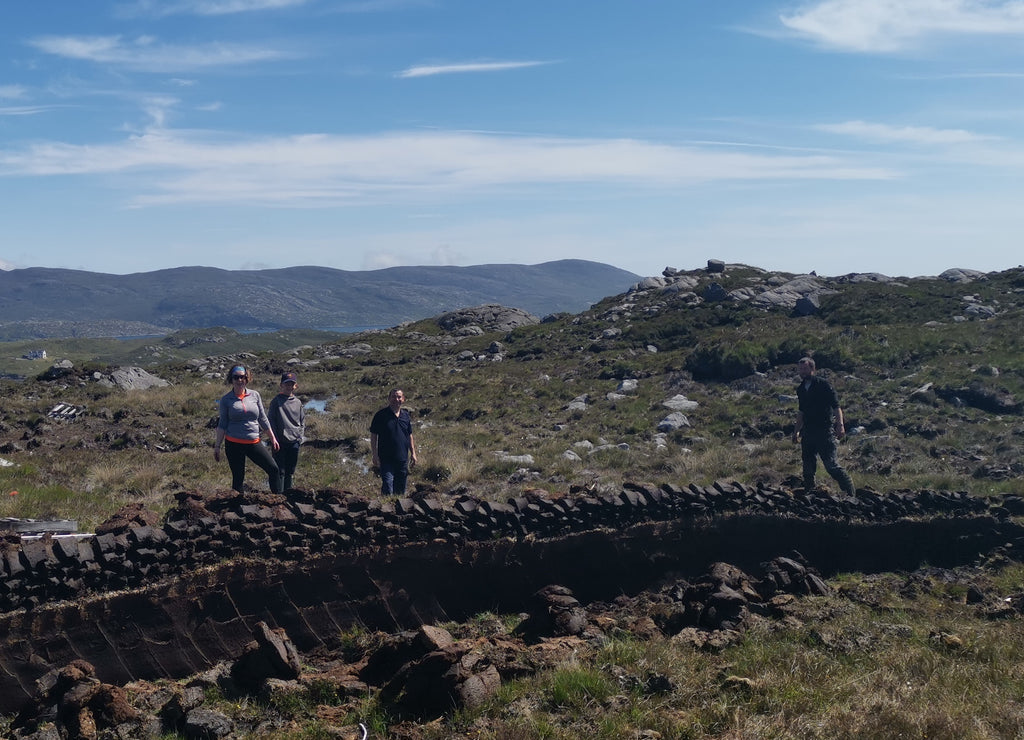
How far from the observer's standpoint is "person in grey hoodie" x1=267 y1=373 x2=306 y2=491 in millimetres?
11195

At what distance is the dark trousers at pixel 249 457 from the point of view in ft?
34.2

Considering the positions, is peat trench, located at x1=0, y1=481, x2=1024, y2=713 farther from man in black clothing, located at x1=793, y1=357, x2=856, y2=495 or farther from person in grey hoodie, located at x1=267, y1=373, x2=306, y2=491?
person in grey hoodie, located at x1=267, y1=373, x2=306, y2=491

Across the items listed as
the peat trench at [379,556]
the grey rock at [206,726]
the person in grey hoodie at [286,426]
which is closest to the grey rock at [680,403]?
the peat trench at [379,556]

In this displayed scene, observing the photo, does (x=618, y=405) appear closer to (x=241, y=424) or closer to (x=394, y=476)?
(x=394, y=476)

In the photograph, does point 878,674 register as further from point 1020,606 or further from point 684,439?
point 684,439

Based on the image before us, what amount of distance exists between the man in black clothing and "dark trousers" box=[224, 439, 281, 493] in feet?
24.3

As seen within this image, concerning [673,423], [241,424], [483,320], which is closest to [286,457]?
[241,424]

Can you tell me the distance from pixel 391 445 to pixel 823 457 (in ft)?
20.7

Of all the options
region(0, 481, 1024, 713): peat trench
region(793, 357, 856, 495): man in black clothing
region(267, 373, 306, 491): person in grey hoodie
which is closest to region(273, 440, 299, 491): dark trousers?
region(267, 373, 306, 491): person in grey hoodie

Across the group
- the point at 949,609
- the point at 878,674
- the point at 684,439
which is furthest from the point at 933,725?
the point at 684,439

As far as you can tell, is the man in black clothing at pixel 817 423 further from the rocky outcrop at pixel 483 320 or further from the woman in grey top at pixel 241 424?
the rocky outcrop at pixel 483 320

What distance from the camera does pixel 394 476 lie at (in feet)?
38.7

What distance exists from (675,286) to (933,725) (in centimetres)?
4067

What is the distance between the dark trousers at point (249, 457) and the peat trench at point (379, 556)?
56 cm
